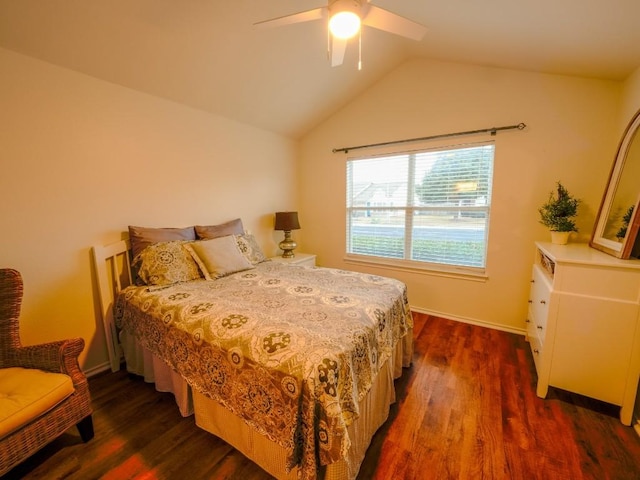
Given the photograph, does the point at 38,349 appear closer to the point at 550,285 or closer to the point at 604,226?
the point at 550,285

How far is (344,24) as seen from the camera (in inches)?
53.2

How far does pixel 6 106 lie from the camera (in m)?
1.63

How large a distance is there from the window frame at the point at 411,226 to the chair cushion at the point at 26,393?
9.57 ft

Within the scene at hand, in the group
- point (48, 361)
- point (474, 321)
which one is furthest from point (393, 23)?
point (474, 321)

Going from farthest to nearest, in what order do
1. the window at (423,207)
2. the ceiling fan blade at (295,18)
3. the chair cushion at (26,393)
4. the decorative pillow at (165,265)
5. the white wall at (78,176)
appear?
1. the window at (423,207)
2. the decorative pillow at (165,265)
3. the white wall at (78,176)
4. the ceiling fan blade at (295,18)
5. the chair cushion at (26,393)

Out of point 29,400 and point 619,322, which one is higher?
point 619,322

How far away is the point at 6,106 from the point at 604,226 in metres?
4.16

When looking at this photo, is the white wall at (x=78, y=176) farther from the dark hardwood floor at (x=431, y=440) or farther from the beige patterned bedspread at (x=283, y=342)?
the dark hardwood floor at (x=431, y=440)

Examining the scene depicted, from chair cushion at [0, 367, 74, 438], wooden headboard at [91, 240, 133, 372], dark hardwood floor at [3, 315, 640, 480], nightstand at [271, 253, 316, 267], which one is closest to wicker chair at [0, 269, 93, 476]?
chair cushion at [0, 367, 74, 438]

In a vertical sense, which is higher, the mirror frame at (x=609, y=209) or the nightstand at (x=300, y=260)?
the mirror frame at (x=609, y=209)

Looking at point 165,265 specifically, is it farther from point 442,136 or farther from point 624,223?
point 624,223

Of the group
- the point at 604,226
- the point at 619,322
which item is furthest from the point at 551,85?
the point at 619,322

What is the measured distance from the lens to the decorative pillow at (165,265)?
201cm

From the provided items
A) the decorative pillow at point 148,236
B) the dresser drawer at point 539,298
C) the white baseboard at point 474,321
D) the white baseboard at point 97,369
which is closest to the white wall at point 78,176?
the white baseboard at point 97,369
